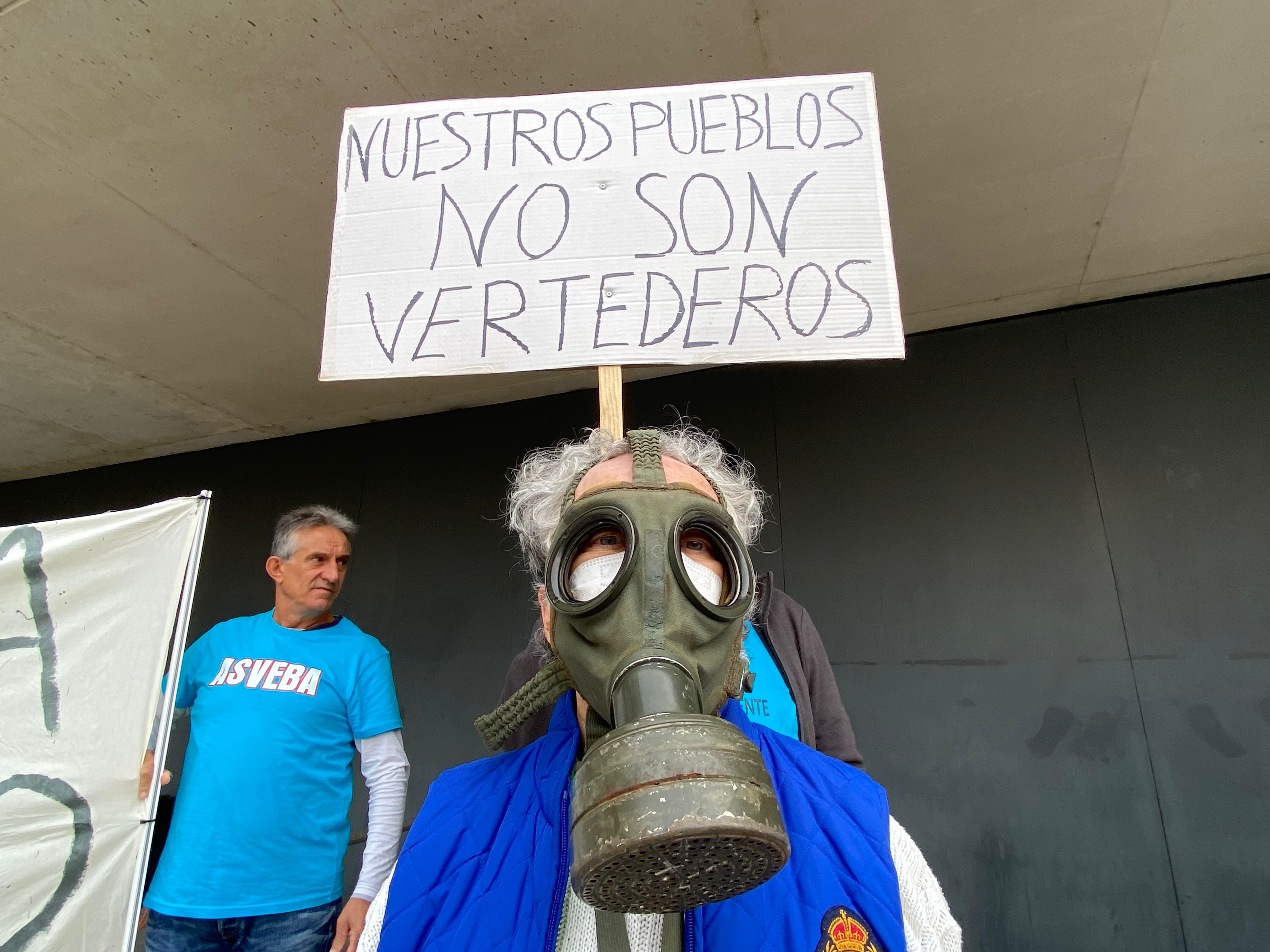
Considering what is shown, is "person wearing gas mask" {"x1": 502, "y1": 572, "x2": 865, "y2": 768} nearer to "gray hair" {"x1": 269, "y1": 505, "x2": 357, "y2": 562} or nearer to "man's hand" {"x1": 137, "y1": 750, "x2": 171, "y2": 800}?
"man's hand" {"x1": 137, "y1": 750, "x2": 171, "y2": 800}

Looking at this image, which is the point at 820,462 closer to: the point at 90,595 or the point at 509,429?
the point at 509,429

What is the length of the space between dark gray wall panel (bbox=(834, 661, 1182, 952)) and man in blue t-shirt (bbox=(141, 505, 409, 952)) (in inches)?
71.6

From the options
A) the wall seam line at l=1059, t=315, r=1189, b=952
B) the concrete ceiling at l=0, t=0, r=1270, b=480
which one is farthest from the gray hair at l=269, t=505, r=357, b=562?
the wall seam line at l=1059, t=315, r=1189, b=952

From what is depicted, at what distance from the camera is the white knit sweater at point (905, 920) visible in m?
0.79

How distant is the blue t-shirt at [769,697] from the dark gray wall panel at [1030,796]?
1507mm

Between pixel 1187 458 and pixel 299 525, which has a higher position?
pixel 1187 458

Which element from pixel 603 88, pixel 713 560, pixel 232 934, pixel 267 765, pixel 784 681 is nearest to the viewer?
pixel 713 560

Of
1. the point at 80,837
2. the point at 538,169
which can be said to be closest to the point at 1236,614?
the point at 538,169

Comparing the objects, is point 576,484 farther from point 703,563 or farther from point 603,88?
point 603,88

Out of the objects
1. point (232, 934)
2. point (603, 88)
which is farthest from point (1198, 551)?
point (232, 934)

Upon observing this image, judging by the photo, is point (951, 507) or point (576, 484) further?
point (951, 507)

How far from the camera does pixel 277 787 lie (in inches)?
74.1

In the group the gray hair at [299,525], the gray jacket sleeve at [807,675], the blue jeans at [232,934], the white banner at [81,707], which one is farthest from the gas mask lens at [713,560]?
the gray hair at [299,525]

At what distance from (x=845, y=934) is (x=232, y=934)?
70.4 inches
